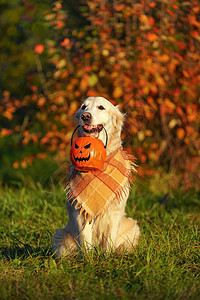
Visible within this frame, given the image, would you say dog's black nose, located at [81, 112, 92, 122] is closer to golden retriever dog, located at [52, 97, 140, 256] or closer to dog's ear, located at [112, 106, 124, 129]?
golden retriever dog, located at [52, 97, 140, 256]

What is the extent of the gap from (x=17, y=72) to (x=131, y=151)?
3.27 metres

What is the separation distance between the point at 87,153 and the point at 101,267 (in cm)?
78

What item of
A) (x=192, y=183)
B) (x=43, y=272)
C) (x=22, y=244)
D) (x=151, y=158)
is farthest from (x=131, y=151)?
(x=43, y=272)

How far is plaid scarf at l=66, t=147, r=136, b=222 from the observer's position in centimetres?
271

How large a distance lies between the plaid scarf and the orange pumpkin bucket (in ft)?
0.46

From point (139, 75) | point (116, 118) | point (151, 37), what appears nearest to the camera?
point (116, 118)

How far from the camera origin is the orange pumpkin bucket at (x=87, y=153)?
254 cm

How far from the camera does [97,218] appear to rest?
9.02 ft

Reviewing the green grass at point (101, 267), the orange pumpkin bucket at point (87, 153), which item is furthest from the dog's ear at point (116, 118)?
the green grass at point (101, 267)

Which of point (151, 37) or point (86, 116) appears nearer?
point (86, 116)

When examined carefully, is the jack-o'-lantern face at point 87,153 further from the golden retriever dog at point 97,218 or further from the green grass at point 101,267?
the green grass at point 101,267

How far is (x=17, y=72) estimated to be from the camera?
7.36 m

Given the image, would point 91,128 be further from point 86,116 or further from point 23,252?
point 23,252

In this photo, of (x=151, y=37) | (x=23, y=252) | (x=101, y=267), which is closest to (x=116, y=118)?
(x=101, y=267)
